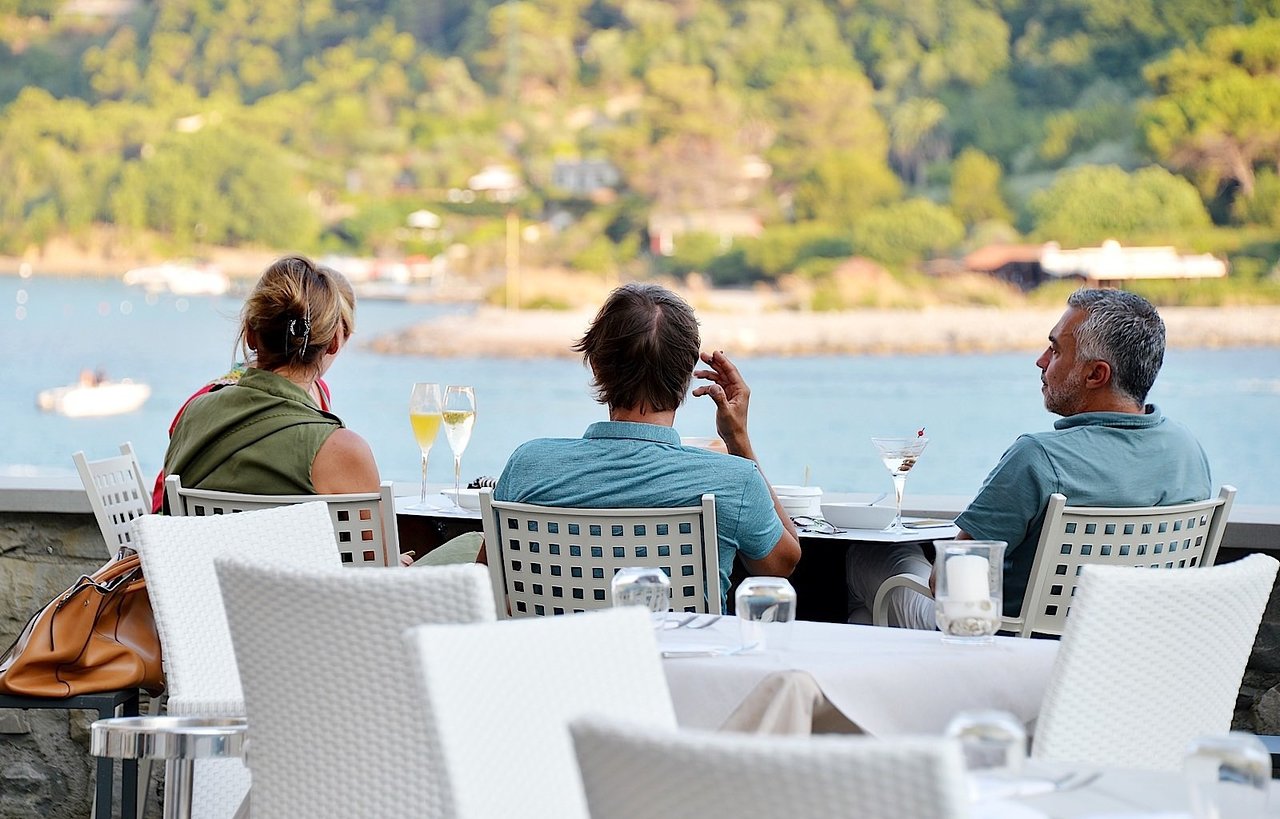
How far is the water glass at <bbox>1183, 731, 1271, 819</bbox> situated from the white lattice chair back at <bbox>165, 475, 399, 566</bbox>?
4.38 feet

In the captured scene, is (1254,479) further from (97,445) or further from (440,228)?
(97,445)

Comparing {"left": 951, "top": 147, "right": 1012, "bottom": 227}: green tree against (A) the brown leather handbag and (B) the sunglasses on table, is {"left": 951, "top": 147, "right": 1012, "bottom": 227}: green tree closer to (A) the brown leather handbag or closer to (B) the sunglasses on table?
(B) the sunglasses on table

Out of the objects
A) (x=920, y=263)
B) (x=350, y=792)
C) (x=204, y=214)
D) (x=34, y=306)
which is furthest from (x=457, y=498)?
(x=34, y=306)

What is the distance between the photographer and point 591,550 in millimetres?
1960

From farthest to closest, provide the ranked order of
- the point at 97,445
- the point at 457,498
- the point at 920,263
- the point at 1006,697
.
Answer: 1. the point at 97,445
2. the point at 920,263
3. the point at 457,498
4. the point at 1006,697

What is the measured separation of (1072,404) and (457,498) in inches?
39.4

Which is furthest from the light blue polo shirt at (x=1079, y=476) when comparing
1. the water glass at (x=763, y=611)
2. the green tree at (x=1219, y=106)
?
the green tree at (x=1219, y=106)

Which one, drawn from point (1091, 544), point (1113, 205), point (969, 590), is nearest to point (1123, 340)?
point (1091, 544)

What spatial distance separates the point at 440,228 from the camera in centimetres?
3088

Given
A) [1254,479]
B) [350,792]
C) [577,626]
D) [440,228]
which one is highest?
[440,228]

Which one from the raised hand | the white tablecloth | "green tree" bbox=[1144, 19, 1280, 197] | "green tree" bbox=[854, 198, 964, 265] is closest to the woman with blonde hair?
the raised hand

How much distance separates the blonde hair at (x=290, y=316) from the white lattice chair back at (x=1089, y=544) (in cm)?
110

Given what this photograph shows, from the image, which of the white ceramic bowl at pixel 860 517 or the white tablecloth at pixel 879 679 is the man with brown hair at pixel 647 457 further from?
the white tablecloth at pixel 879 679

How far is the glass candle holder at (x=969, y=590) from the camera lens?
155cm
